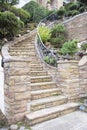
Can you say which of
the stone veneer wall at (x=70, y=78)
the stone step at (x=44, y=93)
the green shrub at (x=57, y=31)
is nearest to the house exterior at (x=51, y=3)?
the green shrub at (x=57, y=31)

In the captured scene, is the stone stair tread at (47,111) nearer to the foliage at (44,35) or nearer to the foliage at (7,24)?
the foliage at (7,24)

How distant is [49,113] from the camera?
4902mm

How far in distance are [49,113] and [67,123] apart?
527mm

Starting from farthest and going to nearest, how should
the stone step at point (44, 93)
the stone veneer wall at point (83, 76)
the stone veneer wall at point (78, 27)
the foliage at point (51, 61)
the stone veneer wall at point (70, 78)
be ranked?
the stone veneer wall at point (78, 27), the foliage at point (51, 61), the stone veneer wall at point (83, 76), the stone veneer wall at point (70, 78), the stone step at point (44, 93)

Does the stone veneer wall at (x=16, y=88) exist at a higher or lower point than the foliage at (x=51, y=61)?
lower

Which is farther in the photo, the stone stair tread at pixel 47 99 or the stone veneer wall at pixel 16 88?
the stone stair tread at pixel 47 99

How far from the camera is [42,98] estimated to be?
562 centimetres

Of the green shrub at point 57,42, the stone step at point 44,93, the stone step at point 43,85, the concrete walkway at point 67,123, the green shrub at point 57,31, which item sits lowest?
the concrete walkway at point 67,123

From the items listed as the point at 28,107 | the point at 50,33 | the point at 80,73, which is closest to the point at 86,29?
the point at 50,33

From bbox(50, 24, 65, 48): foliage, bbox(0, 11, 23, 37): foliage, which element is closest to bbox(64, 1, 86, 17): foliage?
bbox(50, 24, 65, 48): foliage

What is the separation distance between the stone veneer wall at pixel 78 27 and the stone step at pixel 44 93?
19.8ft

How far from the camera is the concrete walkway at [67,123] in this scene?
4.39 metres

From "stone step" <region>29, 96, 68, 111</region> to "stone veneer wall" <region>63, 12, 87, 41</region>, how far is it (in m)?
6.36

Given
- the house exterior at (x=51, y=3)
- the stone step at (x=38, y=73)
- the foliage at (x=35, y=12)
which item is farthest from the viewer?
the house exterior at (x=51, y=3)
